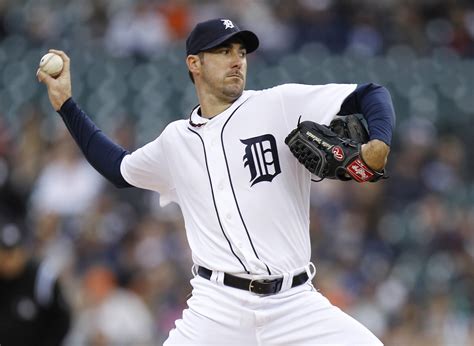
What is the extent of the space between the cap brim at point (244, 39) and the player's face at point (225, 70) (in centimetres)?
3

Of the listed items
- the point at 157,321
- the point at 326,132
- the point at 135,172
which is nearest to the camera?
the point at 326,132

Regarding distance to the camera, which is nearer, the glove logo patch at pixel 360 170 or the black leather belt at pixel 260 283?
the glove logo patch at pixel 360 170

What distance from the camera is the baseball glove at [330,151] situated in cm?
370

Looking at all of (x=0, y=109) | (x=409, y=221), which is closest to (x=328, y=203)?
(x=409, y=221)

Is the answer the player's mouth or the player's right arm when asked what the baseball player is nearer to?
the player's mouth

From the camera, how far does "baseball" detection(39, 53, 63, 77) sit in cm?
453

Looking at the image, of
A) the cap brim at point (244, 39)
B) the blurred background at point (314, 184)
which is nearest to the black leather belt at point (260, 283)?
the cap brim at point (244, 39)

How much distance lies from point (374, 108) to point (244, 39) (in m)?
0.70

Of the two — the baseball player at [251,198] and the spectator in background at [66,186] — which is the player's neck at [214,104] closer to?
the baseball player at [251,198]

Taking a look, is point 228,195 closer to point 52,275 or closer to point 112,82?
point 52,275

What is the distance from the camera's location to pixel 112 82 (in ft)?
31.2

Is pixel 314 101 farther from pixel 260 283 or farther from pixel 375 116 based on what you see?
pixel 260 283

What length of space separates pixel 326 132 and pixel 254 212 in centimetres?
43

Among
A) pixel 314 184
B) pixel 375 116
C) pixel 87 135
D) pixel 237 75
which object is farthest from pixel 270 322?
pixel 314 184
